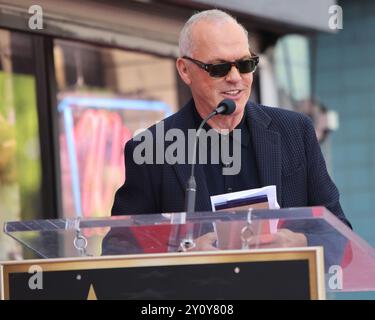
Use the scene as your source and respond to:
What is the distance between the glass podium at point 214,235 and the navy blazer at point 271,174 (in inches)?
29.4

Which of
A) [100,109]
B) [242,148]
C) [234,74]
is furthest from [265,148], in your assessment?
[100,109]

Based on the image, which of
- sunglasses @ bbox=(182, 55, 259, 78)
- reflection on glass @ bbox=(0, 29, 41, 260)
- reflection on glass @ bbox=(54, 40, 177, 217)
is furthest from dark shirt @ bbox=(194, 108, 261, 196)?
reflection on glass @ bbox=(54, 40, 177, 217)

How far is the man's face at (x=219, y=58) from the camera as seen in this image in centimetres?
395

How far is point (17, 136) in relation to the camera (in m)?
7.15

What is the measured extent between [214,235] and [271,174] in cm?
95

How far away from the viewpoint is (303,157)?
410 cm

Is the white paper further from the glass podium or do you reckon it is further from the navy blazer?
the glass podium

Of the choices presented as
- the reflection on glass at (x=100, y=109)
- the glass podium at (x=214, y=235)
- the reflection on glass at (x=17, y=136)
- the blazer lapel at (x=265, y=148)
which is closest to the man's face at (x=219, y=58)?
the blazer lapel at (x=265, y=148)

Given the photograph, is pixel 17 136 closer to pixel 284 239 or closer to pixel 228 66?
pixel 228 66

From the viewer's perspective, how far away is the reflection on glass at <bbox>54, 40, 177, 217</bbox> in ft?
25.2

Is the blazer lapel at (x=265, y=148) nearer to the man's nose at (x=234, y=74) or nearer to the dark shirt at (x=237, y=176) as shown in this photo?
the dark shirt at (x=237, y=176)

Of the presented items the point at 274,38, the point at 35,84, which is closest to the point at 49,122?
the point at 35,84
